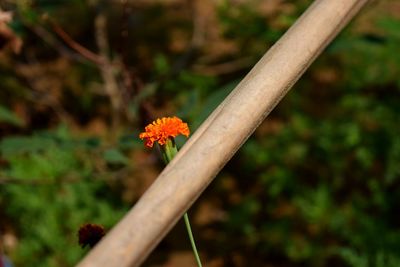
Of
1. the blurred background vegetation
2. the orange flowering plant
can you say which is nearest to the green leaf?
the blurred background vegetation

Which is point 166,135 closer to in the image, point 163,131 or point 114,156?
point 163,131

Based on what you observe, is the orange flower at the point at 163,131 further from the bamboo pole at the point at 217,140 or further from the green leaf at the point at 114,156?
the green leaf at the point at 114,156

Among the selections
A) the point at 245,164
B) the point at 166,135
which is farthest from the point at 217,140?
the point at 245,164

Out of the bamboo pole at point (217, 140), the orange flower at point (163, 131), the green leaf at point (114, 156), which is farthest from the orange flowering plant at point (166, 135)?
the green leaf at point (114, 156)

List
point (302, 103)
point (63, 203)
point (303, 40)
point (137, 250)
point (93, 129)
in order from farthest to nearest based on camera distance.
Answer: point (93, 129) < point (302, 103) < point (63, 203) < point (303, 40) < point (137, 250)

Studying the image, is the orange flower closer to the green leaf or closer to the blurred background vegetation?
the green leaf

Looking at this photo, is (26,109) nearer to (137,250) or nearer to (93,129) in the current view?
(93,129)

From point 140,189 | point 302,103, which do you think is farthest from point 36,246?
point 302,103
